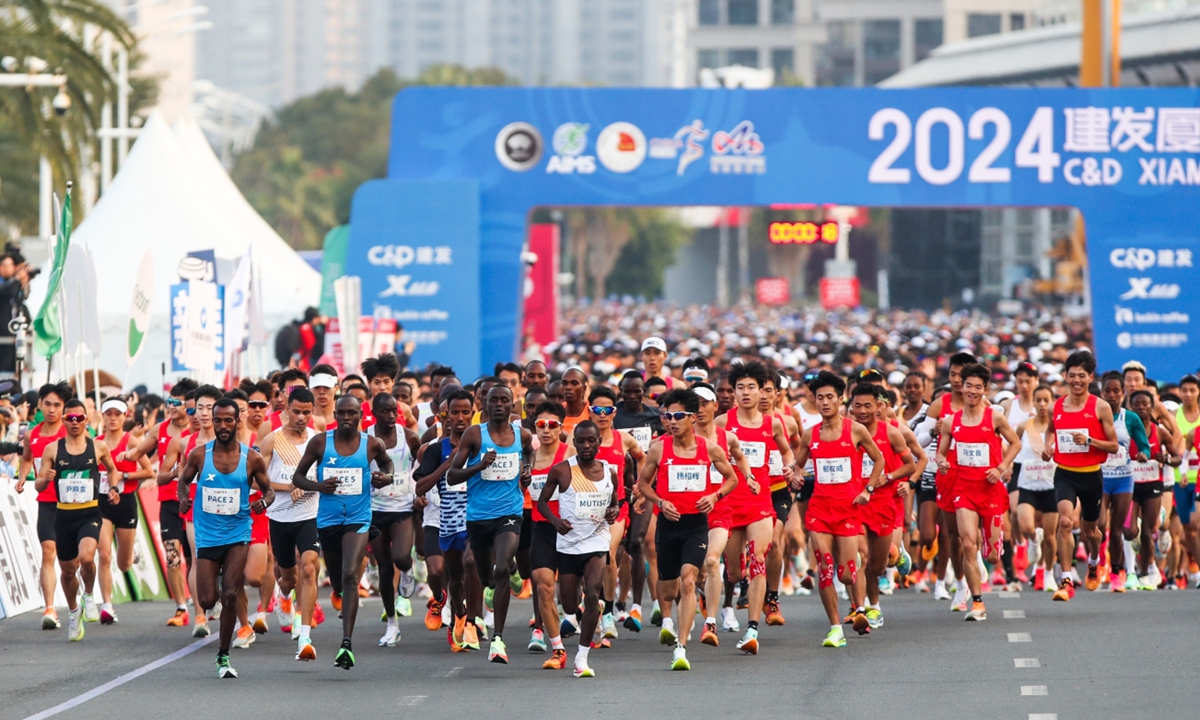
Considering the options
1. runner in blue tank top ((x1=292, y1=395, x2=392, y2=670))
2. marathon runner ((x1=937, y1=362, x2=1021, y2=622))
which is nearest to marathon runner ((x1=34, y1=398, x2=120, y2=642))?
runner in blue tank top ((x1=292, y1=395, x2=392, y2=670))

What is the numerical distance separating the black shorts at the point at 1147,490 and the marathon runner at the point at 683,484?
230 inches

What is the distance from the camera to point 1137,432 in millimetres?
Result: 16344

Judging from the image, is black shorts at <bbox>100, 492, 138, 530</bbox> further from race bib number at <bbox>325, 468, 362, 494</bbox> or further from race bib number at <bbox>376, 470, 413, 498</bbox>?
race bib number at <bbox>325, 468, 362, 494</bbox>

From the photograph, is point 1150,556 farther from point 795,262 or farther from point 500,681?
point 795,262

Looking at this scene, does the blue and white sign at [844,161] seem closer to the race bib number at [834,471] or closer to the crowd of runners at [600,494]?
the crowd of runners at [600,494]

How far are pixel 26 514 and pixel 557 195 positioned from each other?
38.1 feet

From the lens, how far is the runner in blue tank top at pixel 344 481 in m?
12.3

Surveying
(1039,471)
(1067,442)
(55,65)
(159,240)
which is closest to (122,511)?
(1039,471)

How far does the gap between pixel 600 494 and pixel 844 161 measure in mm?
15134

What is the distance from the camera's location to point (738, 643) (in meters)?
13.5

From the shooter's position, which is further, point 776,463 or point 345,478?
point 776,463

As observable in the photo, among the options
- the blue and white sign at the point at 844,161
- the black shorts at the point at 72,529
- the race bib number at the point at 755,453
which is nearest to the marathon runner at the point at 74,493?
the black shorts at the point at 72,529

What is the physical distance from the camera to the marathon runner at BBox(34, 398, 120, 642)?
14.4m

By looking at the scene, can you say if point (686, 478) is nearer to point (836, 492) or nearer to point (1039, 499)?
point (836, 492)
